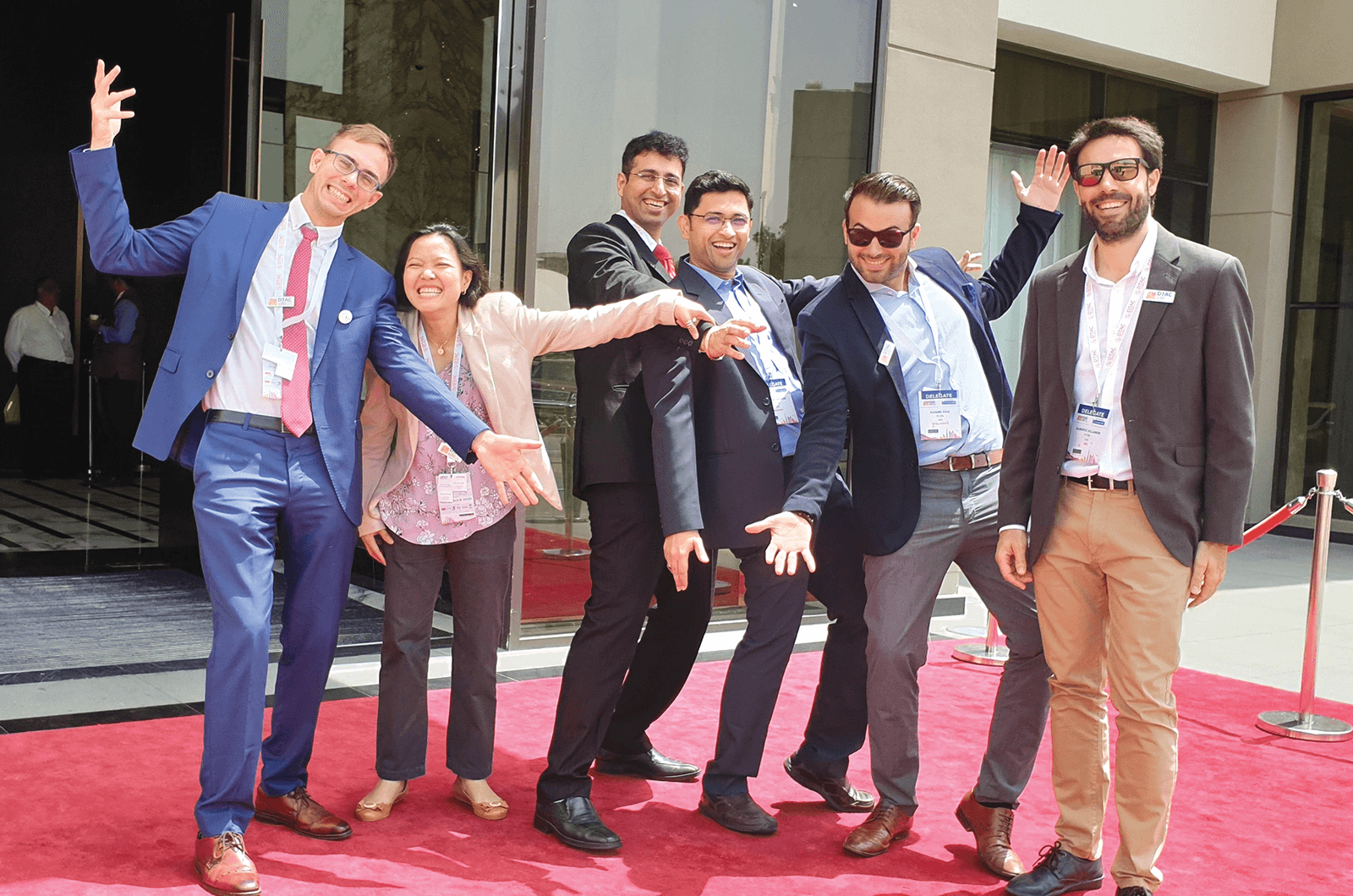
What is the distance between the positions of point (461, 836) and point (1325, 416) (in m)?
11.0

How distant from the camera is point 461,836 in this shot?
11.2ft

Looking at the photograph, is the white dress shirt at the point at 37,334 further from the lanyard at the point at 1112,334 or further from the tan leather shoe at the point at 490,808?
the lanyard at the point at 1112,334

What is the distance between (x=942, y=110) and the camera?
721 centimetres

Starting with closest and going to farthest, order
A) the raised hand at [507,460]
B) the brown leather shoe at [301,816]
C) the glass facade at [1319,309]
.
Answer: the raised hand at [507,460], the brown leather shoe at [301,816], the glass facade at [1319,309]

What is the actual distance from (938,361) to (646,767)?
1.63 meters

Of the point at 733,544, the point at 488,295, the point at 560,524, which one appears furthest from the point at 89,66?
the point at 733,544

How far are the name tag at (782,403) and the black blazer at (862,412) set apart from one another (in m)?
0.12

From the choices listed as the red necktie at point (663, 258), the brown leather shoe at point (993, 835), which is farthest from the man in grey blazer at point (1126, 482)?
the red necktie at point (663, 258)

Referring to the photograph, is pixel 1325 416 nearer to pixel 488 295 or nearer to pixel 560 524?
pixel 560 524

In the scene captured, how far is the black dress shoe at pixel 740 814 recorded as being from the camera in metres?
3.50

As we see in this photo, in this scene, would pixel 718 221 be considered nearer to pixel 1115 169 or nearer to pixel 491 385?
pixel 491 385

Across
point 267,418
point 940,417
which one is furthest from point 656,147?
point 267,418

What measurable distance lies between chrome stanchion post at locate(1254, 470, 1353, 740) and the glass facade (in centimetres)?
730

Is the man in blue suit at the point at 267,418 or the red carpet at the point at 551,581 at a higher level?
the man in blue suit at the point at 267,418
